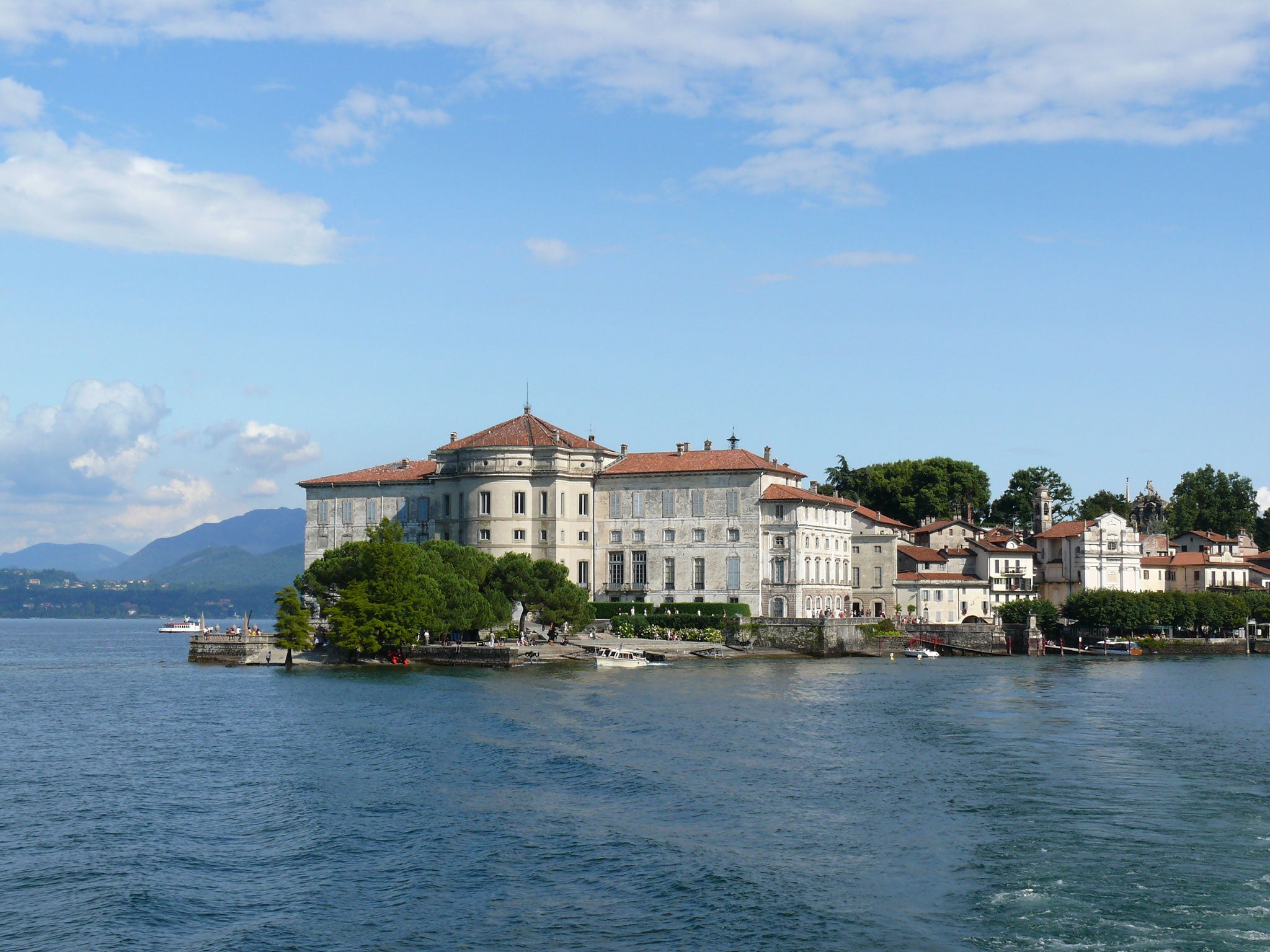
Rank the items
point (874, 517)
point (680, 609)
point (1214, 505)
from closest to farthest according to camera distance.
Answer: point (680, 609), point (874, 517), point (1214, 505)

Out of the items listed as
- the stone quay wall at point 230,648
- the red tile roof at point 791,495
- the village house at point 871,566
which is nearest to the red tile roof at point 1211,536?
the village house at point 871,566

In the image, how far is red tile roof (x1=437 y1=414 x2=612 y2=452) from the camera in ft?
300

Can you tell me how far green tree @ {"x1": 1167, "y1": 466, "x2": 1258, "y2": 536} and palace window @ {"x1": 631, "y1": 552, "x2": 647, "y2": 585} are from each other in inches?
2705

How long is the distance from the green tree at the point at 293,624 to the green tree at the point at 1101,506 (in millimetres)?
92438

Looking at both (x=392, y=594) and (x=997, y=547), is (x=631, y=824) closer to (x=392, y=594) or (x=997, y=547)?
(x=392, y=594)

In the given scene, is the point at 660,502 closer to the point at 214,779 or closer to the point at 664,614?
the point at 664,614

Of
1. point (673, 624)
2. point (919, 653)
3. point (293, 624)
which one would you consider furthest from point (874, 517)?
point (293, 624)

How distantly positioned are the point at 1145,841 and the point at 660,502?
65.7 m

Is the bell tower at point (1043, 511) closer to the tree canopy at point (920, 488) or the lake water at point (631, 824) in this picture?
the tree canopy at point (920, 488)

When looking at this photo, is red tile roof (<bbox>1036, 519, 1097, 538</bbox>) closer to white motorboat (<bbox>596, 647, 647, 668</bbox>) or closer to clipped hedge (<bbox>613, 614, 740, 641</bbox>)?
clipped hedge (<bbox>613, 614, 740, 641</bbox>)

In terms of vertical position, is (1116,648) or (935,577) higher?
(935,577)

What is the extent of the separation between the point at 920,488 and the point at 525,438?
4591 cm

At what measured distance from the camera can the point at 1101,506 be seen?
139 m

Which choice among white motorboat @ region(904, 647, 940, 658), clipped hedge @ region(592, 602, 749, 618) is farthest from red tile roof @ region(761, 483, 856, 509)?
white motorboat @ region(904, 647, 940, 658)
